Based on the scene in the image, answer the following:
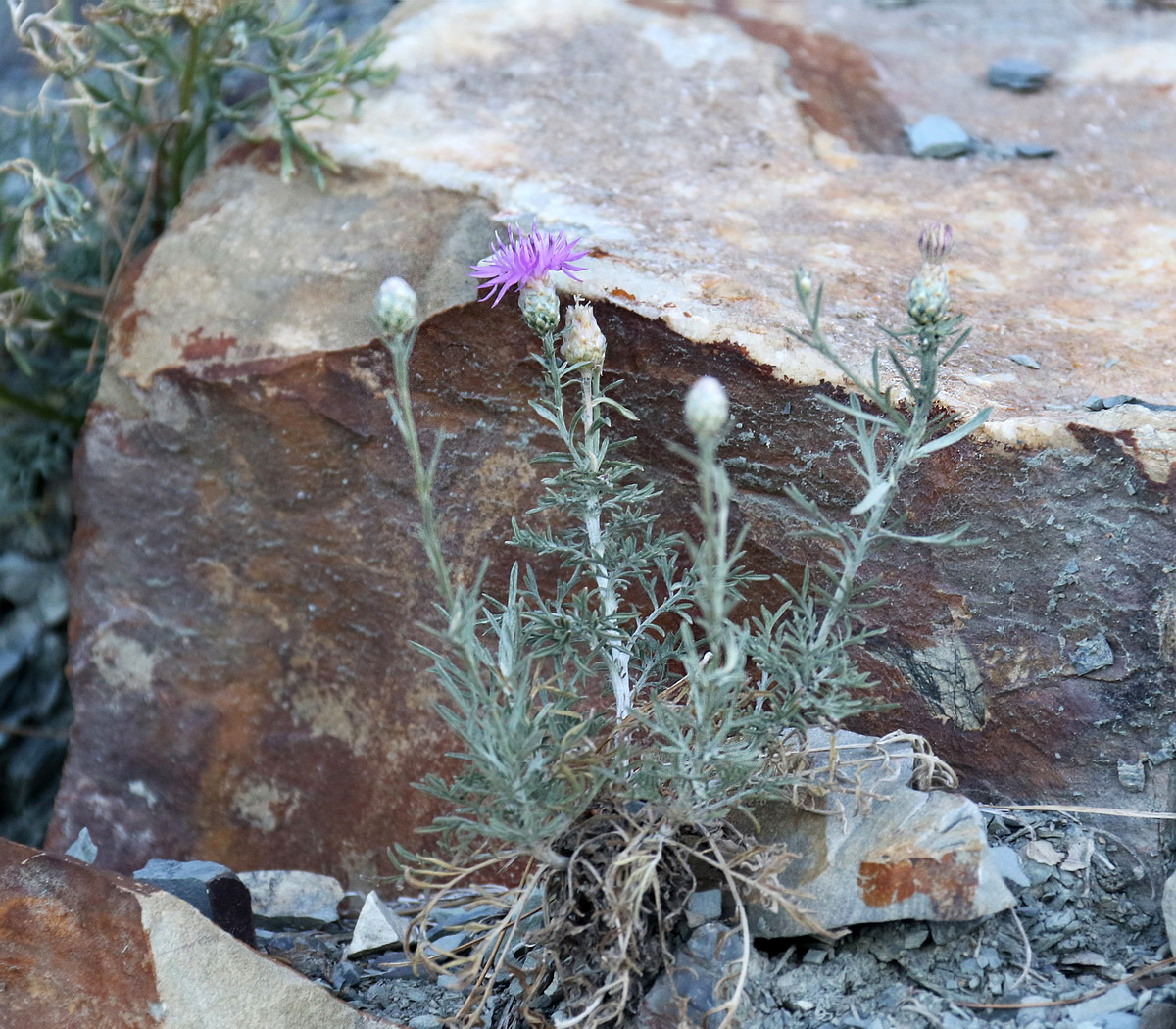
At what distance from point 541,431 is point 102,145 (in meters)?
1.77

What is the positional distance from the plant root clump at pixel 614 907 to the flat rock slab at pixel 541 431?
25.2 inches

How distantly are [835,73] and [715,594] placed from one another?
2.74 metres

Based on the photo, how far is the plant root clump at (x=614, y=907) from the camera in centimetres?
178

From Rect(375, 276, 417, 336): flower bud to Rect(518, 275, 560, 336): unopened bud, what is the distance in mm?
399

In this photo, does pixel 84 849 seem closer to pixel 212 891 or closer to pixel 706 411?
pixel 212 891

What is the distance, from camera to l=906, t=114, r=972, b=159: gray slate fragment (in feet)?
11.0

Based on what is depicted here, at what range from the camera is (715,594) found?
1.54 metres

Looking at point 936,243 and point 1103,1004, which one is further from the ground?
point 936,243

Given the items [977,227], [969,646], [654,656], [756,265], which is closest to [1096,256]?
[977,227]

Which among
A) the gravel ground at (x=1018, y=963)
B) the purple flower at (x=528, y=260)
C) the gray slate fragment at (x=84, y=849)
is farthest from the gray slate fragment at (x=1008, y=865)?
the gray slate fragment at (x=84, y=849)

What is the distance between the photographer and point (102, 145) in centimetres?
335

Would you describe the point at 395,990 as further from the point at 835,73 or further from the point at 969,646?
the point at 835,73

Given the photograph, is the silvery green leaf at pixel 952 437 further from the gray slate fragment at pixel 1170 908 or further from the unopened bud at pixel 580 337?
the gray slate fragment at pixel 1170 908

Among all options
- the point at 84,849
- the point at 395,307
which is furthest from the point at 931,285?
the point at 84,849
